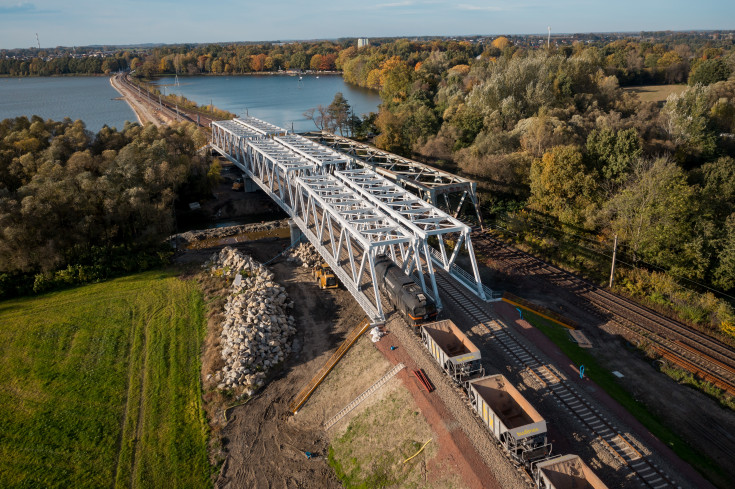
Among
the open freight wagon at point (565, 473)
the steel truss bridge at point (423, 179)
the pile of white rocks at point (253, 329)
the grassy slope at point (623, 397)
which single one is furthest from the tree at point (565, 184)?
the open freight wagon at point (565, 473)

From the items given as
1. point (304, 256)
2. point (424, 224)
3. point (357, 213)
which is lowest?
point (304, 256)

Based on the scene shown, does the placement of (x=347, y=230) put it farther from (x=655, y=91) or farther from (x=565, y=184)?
(x=655, y=91)

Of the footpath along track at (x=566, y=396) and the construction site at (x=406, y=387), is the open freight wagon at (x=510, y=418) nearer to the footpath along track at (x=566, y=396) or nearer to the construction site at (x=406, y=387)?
the construction site at (x=406, y=387)

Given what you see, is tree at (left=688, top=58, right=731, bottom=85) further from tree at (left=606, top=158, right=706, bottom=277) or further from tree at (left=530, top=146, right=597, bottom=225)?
tree at (left=606, top=158, right=706, bottom=277)

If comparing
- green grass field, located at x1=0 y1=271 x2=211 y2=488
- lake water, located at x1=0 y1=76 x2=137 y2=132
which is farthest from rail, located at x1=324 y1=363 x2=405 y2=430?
lake water, located at x1=0 y1=76 x2=137 y2=132

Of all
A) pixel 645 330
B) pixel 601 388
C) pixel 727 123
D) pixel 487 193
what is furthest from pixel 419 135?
pixel 601 388

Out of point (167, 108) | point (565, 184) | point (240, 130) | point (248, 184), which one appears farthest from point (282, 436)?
point (167, 108)
